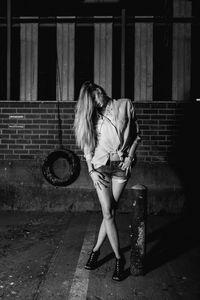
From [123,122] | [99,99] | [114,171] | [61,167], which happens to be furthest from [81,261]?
[61,167]

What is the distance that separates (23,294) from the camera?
304 cm

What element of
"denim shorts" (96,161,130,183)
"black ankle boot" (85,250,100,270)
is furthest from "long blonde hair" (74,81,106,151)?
"black ankle boot" (85,250,100,270)

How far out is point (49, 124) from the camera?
638 cm

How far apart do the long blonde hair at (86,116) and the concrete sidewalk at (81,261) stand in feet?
4.75

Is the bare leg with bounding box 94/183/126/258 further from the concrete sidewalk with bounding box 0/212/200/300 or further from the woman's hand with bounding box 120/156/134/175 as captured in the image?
the concrete sidewalk with bounding box 0/212/200/300

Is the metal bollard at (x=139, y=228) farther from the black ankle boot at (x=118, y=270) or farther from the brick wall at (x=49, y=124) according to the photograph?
the brick wall at (x=49, y=124)

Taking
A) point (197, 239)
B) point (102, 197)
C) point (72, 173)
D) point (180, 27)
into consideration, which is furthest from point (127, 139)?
point (180, 27)

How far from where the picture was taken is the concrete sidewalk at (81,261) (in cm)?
309

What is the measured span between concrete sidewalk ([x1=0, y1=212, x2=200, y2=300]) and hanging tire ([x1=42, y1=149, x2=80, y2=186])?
2.39 feet

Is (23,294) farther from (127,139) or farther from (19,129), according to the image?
(19,129)

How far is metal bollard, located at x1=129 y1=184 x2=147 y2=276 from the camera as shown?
3402mm

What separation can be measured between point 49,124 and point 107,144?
3254mm

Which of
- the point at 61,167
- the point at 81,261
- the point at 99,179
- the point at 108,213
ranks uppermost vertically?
the point at 99,179

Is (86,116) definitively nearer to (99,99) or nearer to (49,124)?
(99,99)
